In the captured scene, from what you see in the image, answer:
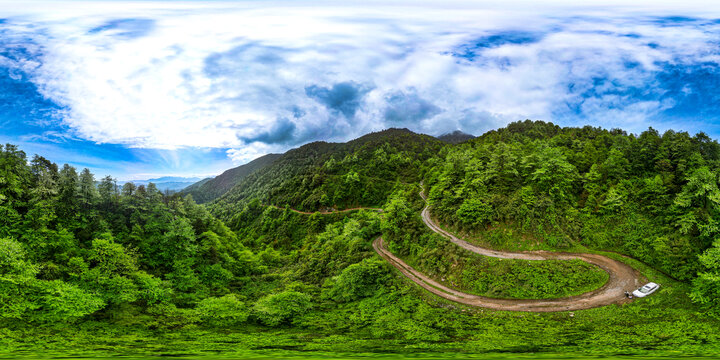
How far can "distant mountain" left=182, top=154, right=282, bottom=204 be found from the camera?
156 metres

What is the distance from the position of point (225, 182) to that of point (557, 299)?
17283cm

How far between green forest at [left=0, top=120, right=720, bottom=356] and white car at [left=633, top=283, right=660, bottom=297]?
2.53 ft

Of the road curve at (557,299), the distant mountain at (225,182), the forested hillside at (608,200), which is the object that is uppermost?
the forested hillside at (608,200)

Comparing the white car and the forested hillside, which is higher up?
the forested hillside

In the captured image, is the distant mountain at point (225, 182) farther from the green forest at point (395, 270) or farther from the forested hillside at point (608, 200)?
the forested hillside at point (608, 200)

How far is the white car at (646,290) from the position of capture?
24106 millimetres

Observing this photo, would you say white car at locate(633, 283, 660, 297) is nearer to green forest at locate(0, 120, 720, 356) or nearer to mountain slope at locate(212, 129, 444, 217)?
green forest at locate(0, 120, 720, 356)

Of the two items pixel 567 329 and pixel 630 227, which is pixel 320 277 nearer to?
pixel 567 329

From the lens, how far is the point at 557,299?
25.5 m

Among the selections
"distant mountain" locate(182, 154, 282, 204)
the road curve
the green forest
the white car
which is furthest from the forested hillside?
"distant mountain" locate(182, 154, 282, 204)

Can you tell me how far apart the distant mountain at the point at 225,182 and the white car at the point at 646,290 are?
522 ft

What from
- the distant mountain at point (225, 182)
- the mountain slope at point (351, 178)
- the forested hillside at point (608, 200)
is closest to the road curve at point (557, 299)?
the forested hillside at point (608, 200)

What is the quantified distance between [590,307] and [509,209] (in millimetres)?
12872

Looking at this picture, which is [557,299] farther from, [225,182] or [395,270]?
[225,182]
